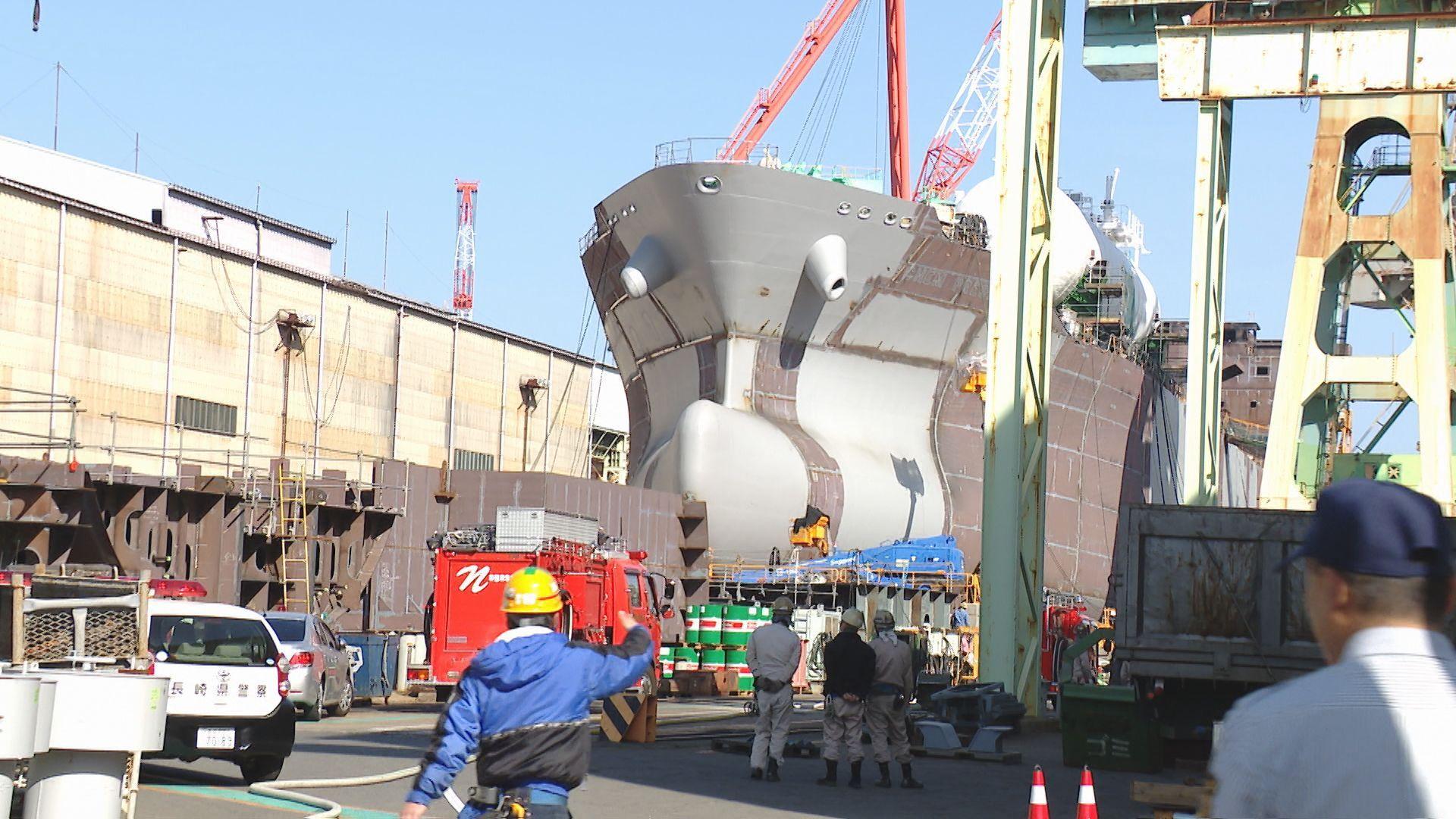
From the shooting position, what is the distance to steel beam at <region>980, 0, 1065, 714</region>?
22.0 meters

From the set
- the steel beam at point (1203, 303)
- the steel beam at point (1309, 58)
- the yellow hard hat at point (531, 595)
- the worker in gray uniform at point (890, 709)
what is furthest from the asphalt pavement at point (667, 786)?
the steel beam at point (1203, 303)

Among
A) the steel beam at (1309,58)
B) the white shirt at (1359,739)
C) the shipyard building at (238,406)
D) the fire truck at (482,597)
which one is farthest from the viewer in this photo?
the shipyard building at (238,406)

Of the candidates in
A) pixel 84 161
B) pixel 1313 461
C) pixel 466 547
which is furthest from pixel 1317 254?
pixel 84 161

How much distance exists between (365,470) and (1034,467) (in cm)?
3719

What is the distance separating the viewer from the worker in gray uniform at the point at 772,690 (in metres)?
15.7

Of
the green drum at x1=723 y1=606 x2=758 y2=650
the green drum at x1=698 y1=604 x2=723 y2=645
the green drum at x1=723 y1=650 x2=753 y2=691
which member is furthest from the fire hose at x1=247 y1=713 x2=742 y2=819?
the green drum at x1=723 y1=650 x2=753 y2=691

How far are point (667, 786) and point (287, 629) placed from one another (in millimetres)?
8420

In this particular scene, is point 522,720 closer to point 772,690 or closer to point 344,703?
point 772,690

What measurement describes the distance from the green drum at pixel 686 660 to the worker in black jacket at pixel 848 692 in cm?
1769

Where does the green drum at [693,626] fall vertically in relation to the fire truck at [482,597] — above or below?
below

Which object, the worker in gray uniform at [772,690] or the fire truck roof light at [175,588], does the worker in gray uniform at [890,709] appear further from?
the fire truck roof light at [175,588]

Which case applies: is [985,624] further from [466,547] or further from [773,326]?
[773,326]

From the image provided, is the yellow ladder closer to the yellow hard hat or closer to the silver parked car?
the silver parked car

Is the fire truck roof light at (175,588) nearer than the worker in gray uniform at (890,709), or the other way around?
the worker in gray uniform at (890,709)
